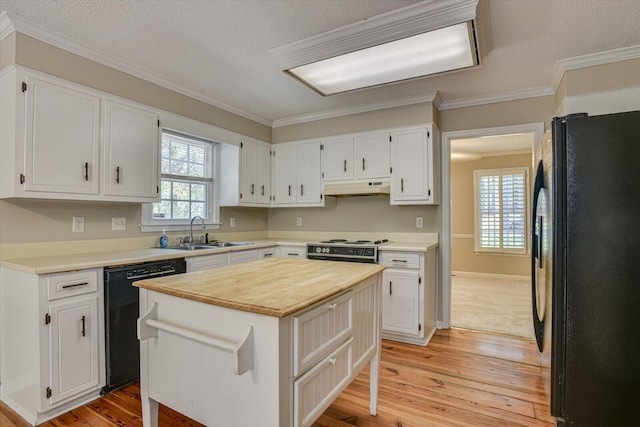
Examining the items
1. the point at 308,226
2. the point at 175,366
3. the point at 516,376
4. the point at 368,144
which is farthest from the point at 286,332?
the point at 308,226

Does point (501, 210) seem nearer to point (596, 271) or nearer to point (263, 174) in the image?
point (263, 174)

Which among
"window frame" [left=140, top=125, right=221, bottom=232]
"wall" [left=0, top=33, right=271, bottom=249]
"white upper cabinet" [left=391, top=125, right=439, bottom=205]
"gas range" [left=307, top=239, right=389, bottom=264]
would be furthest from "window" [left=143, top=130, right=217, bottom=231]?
"white upper cabinet" [left=391, top=125, right=439, bottom=205]

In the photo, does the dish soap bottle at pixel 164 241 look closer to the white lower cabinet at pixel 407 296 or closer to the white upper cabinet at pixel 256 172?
the white upper cabinet at pixel 256 172

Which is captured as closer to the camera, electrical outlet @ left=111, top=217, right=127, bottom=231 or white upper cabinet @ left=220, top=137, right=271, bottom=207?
electrical outlet @ left=111, top=217, right=127, bottom=231

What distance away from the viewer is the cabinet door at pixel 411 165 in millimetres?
3445

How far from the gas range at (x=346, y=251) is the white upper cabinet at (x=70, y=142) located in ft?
5.48

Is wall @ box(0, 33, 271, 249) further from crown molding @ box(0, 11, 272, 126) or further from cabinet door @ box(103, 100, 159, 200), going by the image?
cabinet door @ box(103, 100, 159, 200)

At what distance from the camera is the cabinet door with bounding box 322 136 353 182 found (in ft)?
12.7

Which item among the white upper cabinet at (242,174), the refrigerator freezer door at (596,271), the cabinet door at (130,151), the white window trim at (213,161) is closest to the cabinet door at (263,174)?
the white upper cabinet at (242,174)

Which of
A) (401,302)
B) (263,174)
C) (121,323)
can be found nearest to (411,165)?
(401,302)

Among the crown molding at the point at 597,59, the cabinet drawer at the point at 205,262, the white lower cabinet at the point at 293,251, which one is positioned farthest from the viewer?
the white lower cabinet at the point at 293,251

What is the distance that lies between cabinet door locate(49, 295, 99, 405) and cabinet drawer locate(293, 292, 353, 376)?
1656 millimetres

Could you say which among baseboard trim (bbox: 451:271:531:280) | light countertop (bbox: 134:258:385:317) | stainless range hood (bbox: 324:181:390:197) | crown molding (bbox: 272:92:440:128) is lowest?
baseboard trim (bbox: 451:271:531:280)

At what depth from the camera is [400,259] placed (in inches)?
127
